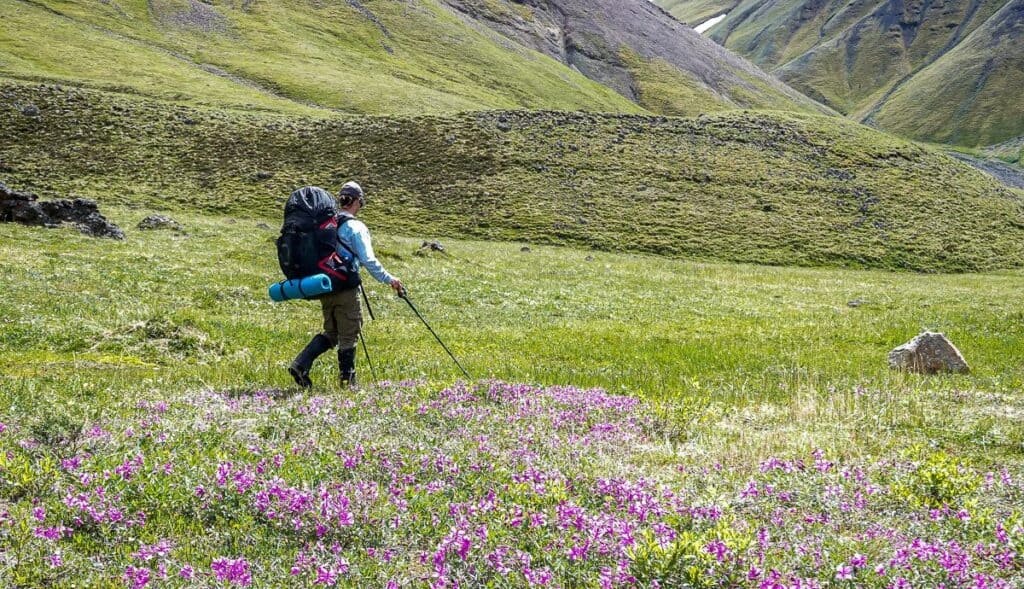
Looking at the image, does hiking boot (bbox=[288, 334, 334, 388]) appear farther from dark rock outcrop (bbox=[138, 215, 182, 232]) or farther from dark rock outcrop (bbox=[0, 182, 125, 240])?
dark rock outcrop (bbox=[138, 215, 182, 232])

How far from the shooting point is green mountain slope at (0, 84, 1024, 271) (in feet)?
181

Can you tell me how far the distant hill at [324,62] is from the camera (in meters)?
102

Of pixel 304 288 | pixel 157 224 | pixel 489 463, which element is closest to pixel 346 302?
pixel 304 288

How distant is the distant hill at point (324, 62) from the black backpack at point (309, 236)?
85.5 m

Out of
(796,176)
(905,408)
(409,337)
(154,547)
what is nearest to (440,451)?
(154,547)

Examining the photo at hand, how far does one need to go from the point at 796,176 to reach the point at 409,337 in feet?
215

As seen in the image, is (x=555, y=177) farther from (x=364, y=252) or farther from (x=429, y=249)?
(x=364, y=252)

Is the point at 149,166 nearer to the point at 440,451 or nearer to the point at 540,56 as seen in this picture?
the point at 440,451

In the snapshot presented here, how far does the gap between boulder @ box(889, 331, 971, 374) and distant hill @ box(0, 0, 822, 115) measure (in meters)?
87.0

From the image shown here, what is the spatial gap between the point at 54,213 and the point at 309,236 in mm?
33404

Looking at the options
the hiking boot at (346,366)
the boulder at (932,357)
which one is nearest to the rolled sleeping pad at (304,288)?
the hiking boot at (346,366)

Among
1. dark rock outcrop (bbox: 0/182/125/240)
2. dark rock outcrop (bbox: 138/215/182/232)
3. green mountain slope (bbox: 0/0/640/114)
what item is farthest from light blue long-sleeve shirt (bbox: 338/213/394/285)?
green mountain slope (bbox: 0/0/640/114)

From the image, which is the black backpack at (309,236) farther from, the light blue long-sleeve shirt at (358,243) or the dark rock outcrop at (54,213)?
the dark rock outcrop at (54,213)

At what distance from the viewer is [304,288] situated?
9016 mm
